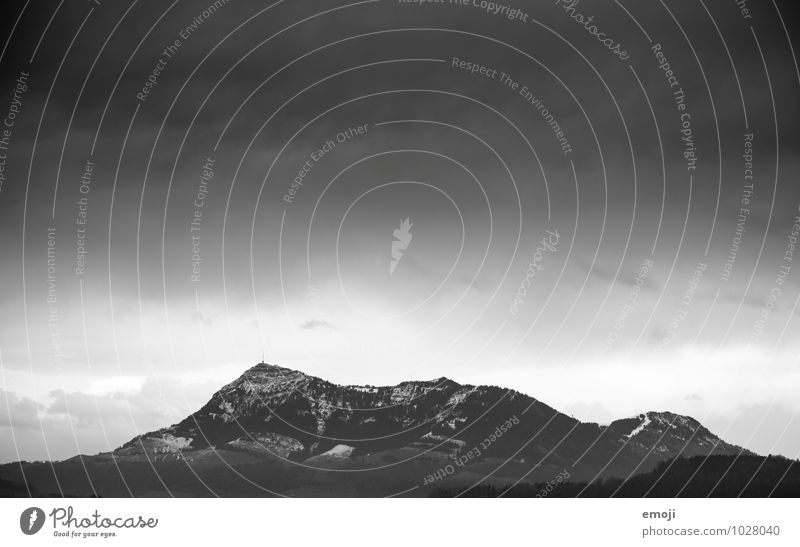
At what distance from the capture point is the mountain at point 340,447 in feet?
155

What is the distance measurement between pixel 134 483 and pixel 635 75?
160 feet

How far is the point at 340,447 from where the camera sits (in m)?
45.2

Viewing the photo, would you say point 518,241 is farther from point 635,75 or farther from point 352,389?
point 352,389

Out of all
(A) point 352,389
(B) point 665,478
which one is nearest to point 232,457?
(B) point 665,478

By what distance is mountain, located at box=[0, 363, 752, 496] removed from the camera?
47344mm

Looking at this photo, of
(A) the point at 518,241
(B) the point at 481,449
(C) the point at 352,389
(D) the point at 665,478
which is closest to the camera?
(A) the point at 518,241

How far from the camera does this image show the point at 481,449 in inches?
2667
